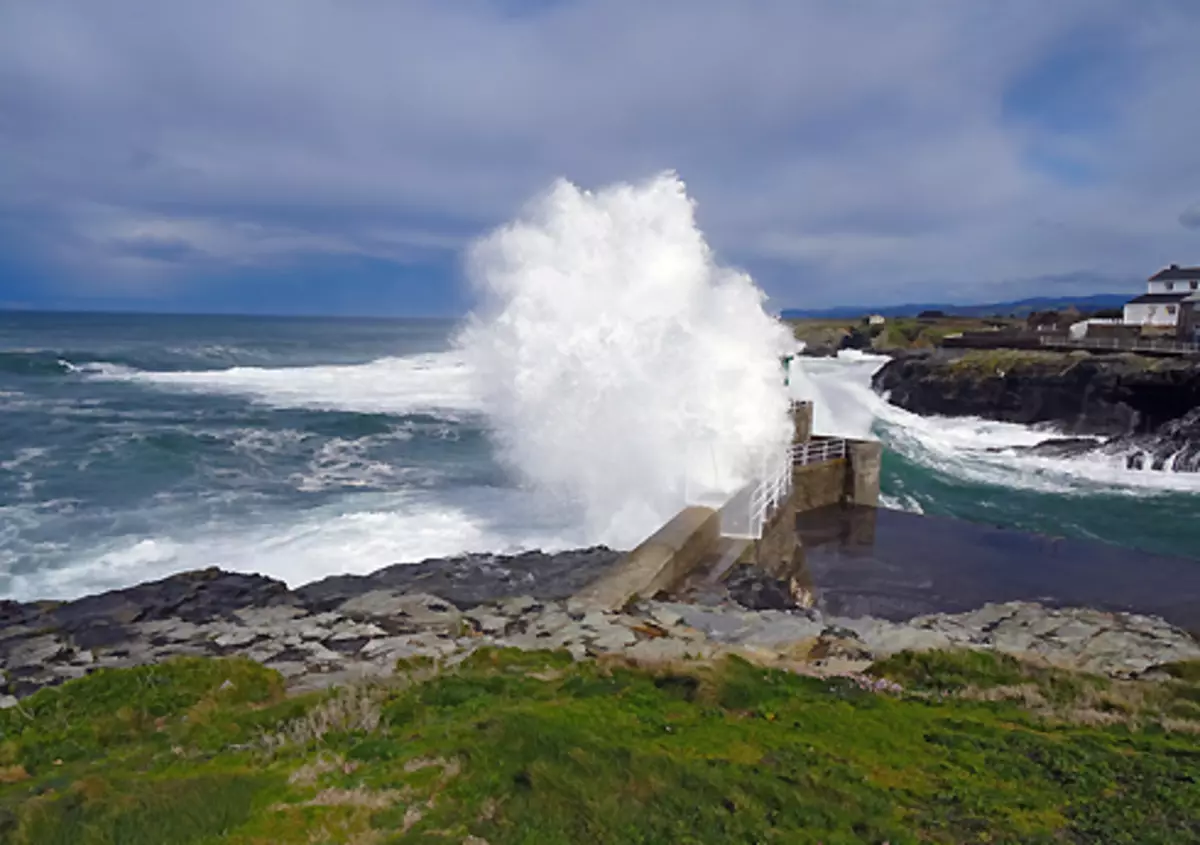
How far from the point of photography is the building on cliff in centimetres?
4325

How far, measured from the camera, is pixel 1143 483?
23.3 meters

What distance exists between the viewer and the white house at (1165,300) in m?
46.8

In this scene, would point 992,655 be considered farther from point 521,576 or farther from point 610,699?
point 521,576

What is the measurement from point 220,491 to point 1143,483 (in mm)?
24918

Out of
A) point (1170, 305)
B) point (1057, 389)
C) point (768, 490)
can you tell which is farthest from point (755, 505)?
point (1170, 305)

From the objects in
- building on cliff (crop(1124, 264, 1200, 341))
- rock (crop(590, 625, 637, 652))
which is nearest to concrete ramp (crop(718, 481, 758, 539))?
rock (crop(590, 625, 637, 652))

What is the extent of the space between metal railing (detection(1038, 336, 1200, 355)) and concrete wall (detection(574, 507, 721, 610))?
1234 inches

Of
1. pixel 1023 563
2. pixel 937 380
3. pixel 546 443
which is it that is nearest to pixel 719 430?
pixel 546 443

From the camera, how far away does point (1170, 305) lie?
1848 inches

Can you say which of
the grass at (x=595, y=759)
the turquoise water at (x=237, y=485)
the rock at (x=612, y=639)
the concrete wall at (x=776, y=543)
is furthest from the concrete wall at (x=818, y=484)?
the grass at (x=595, y=759)

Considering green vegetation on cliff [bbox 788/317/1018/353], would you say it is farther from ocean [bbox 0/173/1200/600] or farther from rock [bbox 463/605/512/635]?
rock [bbox 463/605/512/635]

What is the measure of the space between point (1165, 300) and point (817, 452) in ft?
152

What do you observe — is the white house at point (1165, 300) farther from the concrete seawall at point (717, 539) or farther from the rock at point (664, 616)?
the rock at point (664, 616)

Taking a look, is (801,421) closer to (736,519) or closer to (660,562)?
(736,519)
